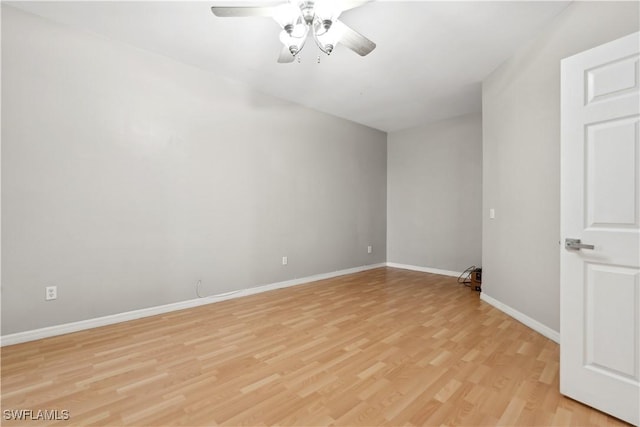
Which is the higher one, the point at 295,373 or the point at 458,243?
the point at 458,243

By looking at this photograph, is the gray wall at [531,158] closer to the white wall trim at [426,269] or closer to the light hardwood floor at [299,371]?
the light hardwood floor at [299,371]

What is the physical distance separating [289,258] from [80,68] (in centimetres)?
327

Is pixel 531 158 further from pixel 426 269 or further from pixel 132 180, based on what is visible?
pixel 132 180

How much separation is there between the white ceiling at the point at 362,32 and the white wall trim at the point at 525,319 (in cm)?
276

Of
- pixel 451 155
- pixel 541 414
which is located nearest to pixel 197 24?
pixel 541 414

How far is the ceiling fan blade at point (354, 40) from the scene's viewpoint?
2.13 m

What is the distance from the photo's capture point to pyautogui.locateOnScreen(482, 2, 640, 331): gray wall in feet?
7.82

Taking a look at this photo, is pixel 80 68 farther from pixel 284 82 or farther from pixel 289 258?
pixel 289 258

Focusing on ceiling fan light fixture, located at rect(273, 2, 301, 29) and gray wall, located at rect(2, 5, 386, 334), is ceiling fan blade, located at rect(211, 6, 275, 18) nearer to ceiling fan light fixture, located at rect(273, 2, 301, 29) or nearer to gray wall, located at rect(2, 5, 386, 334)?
ceiling fan light fixture, located at rect(273, 2, 301, 29)

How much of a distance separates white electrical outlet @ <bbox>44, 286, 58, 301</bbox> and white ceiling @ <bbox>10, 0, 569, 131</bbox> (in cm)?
243

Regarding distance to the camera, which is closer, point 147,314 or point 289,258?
point 147,314

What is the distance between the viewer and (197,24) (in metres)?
2.72

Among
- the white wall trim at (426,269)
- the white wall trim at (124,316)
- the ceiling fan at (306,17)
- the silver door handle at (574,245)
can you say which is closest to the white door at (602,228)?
the silver door handle at (574,245)

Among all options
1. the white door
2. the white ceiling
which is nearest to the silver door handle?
the white door
